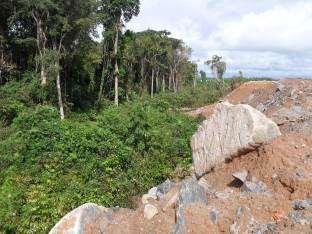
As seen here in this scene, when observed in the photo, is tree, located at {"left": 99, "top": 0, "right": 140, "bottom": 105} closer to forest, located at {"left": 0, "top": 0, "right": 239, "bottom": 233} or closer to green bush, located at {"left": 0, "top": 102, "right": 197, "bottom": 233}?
forest, located at {"left": 0, "top": 0, "right": 239, "bottom": 233}

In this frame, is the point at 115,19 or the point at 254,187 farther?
the point at 115,19

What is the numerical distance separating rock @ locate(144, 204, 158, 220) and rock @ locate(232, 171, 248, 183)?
6.13 ft

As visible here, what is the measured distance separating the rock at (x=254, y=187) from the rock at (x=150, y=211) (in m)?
1.98

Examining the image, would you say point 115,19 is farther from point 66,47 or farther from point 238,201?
point 238,201

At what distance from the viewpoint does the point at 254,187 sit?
10195 mm

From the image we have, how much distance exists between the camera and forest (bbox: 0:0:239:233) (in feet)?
43.8

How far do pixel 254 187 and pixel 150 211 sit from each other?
230cm

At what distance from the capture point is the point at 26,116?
17188 mm

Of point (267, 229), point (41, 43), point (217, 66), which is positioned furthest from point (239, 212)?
point (217, 66)

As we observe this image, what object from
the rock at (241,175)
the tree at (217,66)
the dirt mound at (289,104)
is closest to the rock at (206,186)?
the rock at (241,175)

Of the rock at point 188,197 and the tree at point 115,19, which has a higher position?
the tree at point 115,19

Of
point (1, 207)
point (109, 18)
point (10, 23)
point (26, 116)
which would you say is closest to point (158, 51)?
point (109, 18)

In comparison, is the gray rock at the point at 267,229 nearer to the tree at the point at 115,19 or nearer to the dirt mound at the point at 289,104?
the dirt mound at the point at 289,104

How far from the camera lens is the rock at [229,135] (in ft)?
35.7
